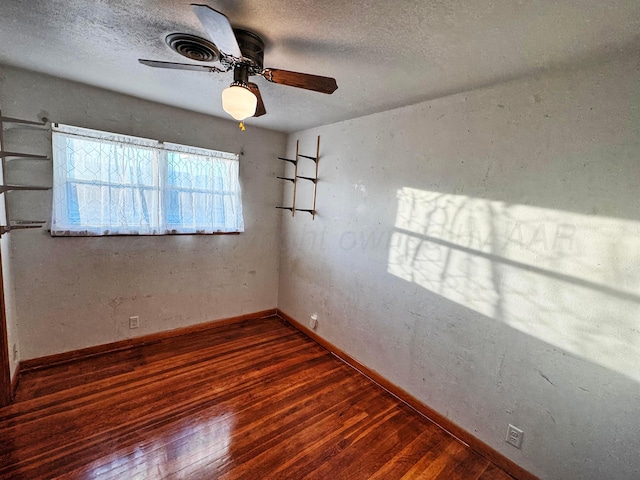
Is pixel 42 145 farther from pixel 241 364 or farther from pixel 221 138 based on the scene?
pixel 241 364

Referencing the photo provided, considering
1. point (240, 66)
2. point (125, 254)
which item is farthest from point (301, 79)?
point (125, 254)

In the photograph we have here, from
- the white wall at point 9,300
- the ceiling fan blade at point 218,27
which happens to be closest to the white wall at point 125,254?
the white wall at point 9,300

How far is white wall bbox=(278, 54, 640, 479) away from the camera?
139cm

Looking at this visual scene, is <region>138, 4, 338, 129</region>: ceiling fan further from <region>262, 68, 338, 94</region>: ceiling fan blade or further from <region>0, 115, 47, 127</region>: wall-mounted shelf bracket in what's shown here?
<region>0, 115, 47, 127</region>: wall-mounted shelf bracket

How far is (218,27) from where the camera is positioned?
3.59 ft

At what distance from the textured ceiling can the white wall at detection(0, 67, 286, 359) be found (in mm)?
352

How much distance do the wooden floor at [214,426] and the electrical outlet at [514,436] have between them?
215 millimetres

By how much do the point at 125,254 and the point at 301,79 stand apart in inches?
93.1

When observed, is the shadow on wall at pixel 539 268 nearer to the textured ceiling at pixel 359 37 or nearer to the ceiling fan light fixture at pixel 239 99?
the textured ceiling at pixel 359 37

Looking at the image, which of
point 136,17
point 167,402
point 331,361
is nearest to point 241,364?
point 167,402

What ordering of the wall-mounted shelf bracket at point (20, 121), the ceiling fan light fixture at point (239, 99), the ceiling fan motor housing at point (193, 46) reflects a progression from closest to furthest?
the ceiling fan light fixture at point (239, 99)
the ceiling fan motor housing at point (193, 46)
the wall-mounted shelf bracket at point (20, 121)

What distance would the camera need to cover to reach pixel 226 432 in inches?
74.6

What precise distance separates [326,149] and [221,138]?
116cm

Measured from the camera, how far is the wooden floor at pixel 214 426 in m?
1.65
